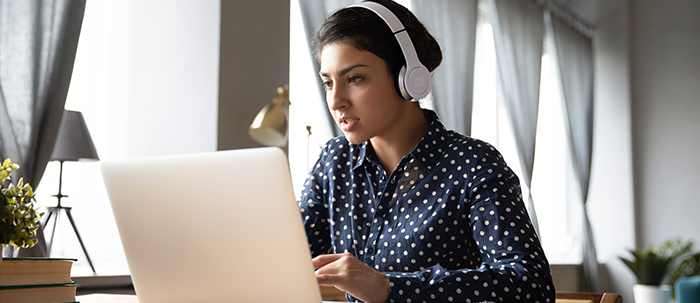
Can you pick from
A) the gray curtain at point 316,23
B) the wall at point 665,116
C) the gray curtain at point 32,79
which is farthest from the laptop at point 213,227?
the wall at point 665,116

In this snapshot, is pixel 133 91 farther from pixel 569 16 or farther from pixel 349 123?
pixel 569 16

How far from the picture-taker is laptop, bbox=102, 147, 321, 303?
0.66 metres

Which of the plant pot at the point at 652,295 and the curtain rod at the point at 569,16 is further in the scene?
the curtain rod at the point at 569,16

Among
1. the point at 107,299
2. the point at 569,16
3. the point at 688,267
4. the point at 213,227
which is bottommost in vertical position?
the point at 688,267

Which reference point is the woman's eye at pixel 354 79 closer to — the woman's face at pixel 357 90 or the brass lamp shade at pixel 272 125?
the woman's face at pixel 357 90

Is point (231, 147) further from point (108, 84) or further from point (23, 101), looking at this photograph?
point (23, 101)

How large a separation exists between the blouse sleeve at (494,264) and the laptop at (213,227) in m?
0.26

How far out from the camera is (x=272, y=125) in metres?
1.84

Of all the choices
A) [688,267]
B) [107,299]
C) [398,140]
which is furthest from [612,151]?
[107,299]

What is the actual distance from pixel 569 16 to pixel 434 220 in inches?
191

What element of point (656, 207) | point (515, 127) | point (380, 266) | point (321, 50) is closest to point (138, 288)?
point (380, 266)

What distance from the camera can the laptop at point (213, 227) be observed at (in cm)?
66

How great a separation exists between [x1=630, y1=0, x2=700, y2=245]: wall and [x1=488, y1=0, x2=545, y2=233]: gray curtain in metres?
1.56

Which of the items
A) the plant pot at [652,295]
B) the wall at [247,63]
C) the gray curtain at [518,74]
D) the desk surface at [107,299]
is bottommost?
the plant pot at [652,295]
